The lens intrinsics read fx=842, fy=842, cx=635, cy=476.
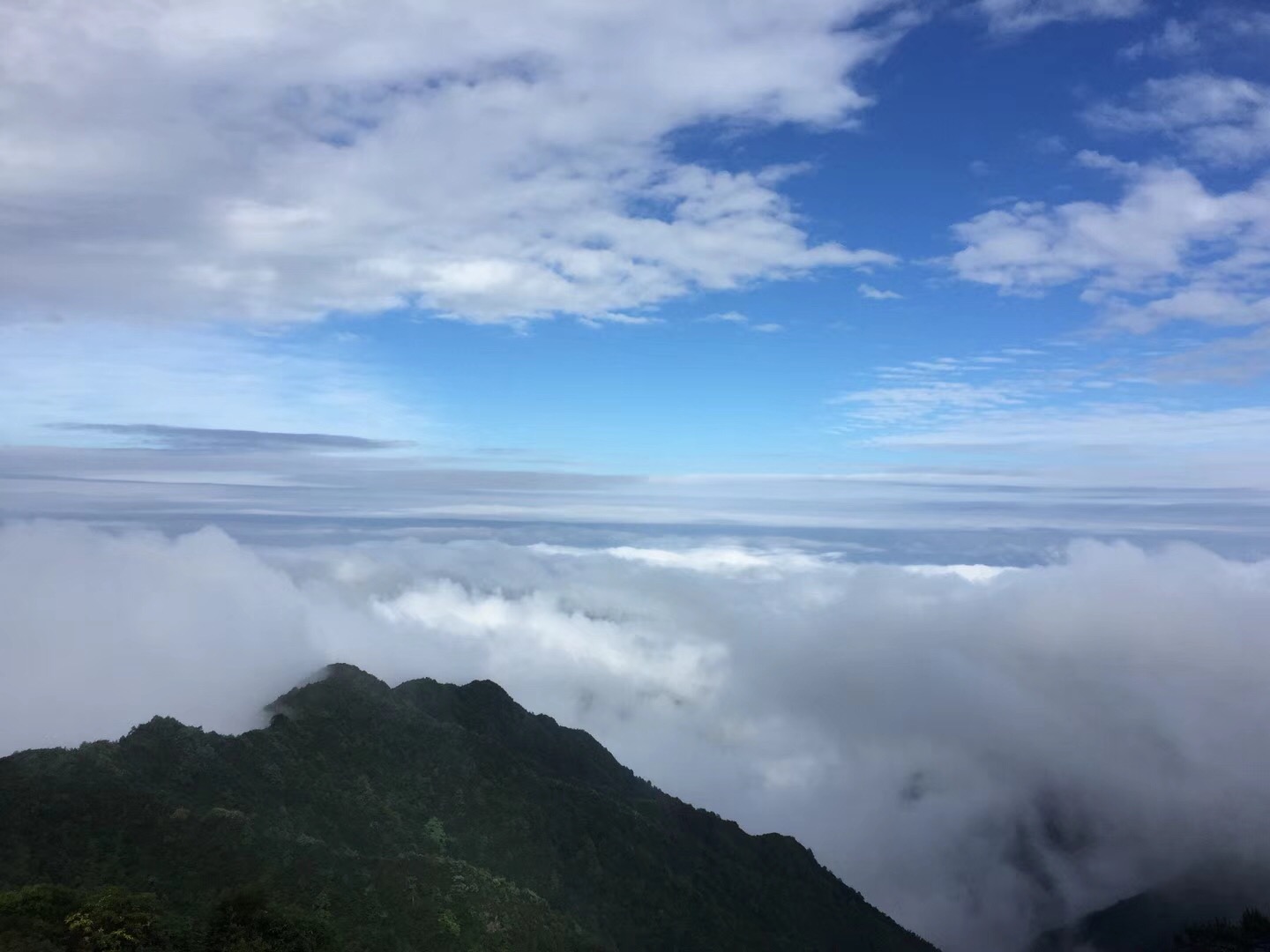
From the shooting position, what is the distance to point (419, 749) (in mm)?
158375

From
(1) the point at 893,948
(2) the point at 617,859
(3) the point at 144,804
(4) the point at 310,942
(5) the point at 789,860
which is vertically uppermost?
(3) the point at 144,804

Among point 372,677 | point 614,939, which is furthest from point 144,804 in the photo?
point 614,939

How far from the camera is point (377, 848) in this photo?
12756 cm

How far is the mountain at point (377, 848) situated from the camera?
9256cm

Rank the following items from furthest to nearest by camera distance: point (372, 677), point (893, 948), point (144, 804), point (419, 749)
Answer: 1. point (893, 948)
2. point (372, 677)
3. point (419, 749)
4. point (144, 804)

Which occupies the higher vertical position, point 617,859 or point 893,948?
point 617,859

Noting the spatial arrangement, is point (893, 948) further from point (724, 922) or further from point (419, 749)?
point (419, 749)

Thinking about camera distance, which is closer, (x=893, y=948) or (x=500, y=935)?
(x=500, y=935)

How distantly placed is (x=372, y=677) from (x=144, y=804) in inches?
2493

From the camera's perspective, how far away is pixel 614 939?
486 ft

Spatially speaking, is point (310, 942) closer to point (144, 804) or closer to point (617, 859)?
point (144, 804)

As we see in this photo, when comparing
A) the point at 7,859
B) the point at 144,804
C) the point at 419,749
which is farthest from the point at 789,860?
the point at 7,859

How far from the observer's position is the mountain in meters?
92.6

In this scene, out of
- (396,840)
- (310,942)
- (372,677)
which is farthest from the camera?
(372,677)
